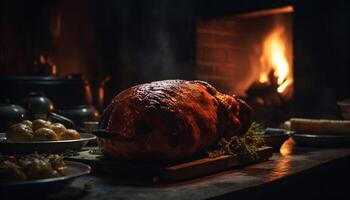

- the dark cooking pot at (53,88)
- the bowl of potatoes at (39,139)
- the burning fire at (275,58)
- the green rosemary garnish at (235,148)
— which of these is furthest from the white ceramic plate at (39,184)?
the burning fire at (275,58)

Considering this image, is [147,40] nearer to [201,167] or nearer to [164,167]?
[201,167]

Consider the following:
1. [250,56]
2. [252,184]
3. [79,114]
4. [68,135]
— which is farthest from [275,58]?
[252,184]

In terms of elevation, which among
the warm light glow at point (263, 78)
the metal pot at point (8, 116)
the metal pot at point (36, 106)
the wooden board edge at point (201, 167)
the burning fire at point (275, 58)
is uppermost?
the burning fire at point (275, 58)

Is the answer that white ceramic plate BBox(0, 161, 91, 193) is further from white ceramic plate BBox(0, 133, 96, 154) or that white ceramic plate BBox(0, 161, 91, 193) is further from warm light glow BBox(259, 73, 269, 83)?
warm light glow BBox(259, 73, 269, 83)

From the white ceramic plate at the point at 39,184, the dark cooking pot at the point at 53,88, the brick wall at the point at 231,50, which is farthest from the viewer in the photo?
the brick wall at the point at 231,50

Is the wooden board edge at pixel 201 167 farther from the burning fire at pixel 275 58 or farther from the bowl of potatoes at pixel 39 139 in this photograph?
the burning fire at pixel 275 58

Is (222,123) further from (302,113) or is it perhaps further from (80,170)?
(302,113)

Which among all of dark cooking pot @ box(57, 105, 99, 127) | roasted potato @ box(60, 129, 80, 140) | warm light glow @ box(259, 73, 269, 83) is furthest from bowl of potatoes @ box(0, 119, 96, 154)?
warm light glow @ box(259, 73, 269, 83)

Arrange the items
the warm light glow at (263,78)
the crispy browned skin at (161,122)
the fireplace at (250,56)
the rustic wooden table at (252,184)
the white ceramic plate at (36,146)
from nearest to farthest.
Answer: the rustic wooden table at (252,184) → the crispy browned skin at (161,122) → the white ceramic plate at (36,146) → the fireplace at (250,56) → the warm light glow at (263,78)

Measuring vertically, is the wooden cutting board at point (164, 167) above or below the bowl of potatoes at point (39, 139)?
below
